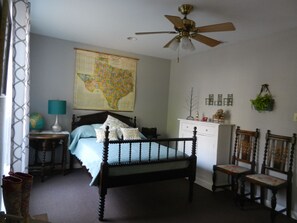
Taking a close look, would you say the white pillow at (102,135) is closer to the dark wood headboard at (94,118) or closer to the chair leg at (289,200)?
the dark wood headboard at (94,118)

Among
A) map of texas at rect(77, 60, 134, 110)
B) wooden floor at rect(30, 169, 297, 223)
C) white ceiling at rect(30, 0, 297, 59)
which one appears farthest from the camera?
map of texas at rect(77, 60, 134, 110)

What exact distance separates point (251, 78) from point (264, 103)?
0.56 m

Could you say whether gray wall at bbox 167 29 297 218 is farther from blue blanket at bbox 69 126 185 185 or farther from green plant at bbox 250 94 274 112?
blue blanket at bbox 69 126 185 185

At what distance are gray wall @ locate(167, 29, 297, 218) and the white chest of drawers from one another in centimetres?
36

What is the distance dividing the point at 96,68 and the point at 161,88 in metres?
1.67

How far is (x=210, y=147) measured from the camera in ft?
12.0

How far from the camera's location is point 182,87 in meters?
4.91

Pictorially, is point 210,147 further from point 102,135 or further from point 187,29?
point 187,29

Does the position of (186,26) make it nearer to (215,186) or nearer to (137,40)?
(137,40)

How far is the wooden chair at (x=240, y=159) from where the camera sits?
127 inches

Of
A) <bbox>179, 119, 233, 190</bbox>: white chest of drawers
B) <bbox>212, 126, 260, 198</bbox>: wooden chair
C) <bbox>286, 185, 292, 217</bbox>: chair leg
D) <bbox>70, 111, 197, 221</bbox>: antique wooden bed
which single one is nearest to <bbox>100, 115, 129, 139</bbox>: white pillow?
<bbox>70, 111, 197, 221</bbox>: antique wooden bed

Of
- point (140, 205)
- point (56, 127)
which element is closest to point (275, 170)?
point (140, 205)

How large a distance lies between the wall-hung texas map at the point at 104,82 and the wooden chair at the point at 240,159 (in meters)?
2.38

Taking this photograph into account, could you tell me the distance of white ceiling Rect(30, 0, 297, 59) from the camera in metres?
2.43
